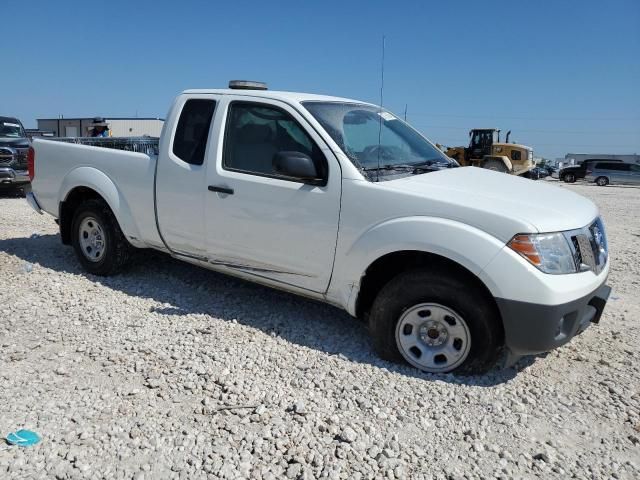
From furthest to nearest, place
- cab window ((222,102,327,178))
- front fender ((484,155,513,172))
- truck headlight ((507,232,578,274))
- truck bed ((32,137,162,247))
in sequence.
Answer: front fender ((484,155,513,172)) < truck bed ((32,137,162,247)) < cab window ((222,102,327,178)) < truck headlight ((507,232,578,274))

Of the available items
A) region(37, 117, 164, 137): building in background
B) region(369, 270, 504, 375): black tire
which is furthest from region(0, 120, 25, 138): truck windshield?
region(37, 117, 164, 137): building in background

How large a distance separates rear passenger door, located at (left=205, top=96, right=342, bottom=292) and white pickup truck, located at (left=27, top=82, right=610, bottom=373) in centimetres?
1

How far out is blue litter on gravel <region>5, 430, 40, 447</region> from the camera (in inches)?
105

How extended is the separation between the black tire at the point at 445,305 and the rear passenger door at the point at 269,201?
0.52m

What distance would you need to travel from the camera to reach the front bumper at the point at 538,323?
3104 mm

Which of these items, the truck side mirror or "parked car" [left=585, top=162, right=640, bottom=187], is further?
"parked car" [left=585, top=162, right=640, bottom=187]

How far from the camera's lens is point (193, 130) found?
4.60 meters

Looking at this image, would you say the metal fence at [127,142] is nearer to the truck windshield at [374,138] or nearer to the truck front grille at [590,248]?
the truck windshield at [374,138]

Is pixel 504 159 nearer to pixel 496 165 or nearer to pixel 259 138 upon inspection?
pixel 496 165

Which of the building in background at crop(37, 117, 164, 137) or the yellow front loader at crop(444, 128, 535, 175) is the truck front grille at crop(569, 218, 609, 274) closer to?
the yellow front loader at crop(444, 128, 535, 175)

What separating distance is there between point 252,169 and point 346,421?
2.10m

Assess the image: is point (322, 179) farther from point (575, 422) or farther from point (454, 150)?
point (454, 150)

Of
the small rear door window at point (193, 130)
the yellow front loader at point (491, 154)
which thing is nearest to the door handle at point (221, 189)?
the small rear door window at point (193, 130)

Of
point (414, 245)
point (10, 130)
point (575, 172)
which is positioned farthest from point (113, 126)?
point (414, 245)
